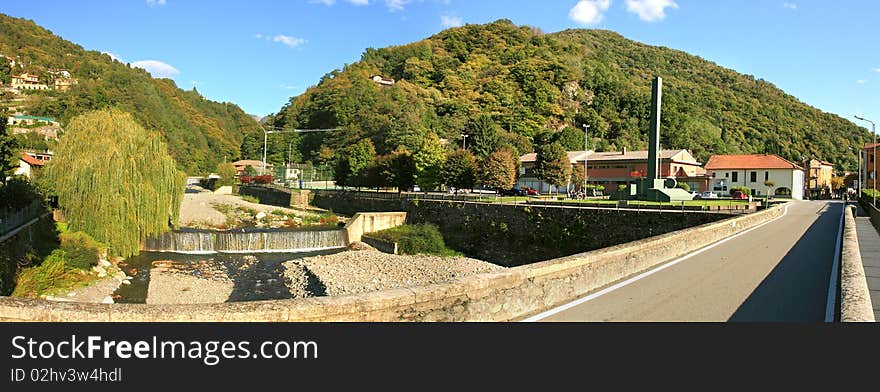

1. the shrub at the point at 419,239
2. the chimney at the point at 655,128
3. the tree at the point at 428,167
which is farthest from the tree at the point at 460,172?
the chimney at the point at 655,128

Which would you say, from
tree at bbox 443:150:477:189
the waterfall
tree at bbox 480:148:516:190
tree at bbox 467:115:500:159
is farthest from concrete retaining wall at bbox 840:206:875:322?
tree at bbox 467:115:500:159

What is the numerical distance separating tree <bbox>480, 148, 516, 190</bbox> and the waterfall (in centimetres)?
1950

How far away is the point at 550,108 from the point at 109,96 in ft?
308

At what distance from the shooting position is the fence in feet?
66.4

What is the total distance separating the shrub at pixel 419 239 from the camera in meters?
36.2

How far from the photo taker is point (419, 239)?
122ft

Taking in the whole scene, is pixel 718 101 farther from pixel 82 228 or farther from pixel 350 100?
pixel 82 228

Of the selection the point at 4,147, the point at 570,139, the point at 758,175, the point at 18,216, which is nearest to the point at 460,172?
the point at 4,147

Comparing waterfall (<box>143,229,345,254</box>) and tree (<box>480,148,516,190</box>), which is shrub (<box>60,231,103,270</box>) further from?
tree (<box>480,148,516,190</box>)

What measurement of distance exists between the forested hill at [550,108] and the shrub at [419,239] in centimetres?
4706

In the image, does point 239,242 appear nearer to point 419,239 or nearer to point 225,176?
point 419,239

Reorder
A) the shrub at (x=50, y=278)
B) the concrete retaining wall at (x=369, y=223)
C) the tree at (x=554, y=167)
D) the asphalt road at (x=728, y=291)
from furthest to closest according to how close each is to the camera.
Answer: the tree at (x=554, y=167) → the concrete retaining wall at (x=369, y=223) → the shrub at (x=50, y=278) → the asphalt road at (x=728, y=291)

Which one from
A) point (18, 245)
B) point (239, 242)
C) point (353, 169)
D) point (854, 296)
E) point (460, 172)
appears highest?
point (353, 169)

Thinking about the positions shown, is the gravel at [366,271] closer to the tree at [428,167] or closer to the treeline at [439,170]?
the treeline at [439,170]
